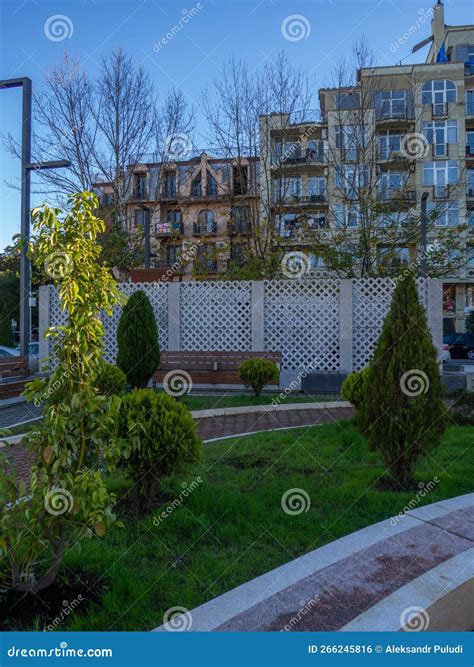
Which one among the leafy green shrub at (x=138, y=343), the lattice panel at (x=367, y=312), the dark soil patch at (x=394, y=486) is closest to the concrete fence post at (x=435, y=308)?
the lattice panel at (x=367, y=312)

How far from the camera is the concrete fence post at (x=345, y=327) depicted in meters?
11.2

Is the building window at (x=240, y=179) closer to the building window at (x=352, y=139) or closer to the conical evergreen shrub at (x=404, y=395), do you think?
the building window at (x=352, y=139)

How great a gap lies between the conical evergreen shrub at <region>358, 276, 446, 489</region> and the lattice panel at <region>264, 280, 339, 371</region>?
7.05 m

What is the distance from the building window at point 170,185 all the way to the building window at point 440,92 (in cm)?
2205

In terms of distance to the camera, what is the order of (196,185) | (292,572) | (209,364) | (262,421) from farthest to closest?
(196,185)
(209,364)
(262,421)
(292,572)

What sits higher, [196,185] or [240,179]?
[196,185]

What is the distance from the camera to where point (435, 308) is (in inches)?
423

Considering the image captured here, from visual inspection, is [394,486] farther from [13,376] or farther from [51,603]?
[13,376]

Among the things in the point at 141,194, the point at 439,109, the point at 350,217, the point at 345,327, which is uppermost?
the point at 439,109

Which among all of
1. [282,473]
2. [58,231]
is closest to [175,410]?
[282,473]

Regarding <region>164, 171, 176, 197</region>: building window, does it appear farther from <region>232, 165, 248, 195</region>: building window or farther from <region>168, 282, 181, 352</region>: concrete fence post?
<region>168, 282, 181, 352</region>: concrete fence post

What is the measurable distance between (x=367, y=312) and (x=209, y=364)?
3943 mm

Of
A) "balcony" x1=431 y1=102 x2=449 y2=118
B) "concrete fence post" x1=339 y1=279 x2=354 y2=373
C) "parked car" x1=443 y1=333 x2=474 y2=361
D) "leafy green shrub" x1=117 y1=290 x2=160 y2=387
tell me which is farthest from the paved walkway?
"balcony" x1=431 y1=102 x2=449 y2=118

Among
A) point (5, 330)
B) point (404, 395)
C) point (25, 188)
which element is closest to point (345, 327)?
point (404, 395)
